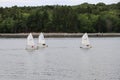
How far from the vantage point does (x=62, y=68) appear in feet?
228

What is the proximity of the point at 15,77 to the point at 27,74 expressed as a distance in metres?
3.17

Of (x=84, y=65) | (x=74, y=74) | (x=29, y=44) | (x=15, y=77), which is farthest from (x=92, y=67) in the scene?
(x=29, y=44)

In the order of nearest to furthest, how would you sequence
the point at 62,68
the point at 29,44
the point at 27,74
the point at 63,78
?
the point at 63,78
the point at 27,74
the point at 62,68
the point at 29,44

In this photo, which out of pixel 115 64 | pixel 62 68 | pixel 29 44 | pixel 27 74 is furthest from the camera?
pixel 29 44

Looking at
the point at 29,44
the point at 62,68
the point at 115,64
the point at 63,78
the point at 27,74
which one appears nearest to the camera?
the point at 63,78

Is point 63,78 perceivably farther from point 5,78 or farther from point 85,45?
point 85,45

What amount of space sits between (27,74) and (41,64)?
14.2 m

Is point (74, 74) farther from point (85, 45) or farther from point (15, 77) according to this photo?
point (85, 45)

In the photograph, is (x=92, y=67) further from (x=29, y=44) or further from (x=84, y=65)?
(x=29, y=44)

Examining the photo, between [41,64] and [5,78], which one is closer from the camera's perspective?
[5,78]

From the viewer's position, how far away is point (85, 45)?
118 metres

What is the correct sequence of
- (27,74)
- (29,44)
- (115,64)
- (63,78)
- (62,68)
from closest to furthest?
(63,78) < (27,74) < (62,68) < (115,64) < (29,44)

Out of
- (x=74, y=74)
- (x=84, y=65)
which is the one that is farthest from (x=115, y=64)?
(x=74, y=74)

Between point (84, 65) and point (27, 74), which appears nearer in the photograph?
point (27, 74)
